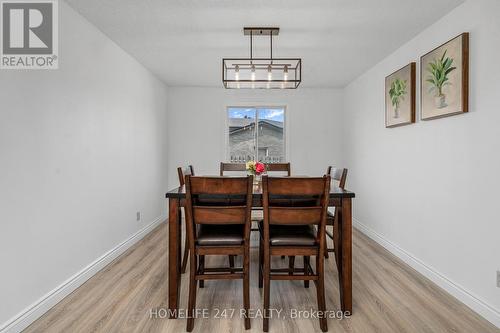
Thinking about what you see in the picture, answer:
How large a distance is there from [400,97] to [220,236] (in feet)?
8.35

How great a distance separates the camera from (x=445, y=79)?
2381 millimetres

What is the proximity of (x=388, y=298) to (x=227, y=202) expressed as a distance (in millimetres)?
1518

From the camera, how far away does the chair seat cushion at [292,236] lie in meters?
1.87

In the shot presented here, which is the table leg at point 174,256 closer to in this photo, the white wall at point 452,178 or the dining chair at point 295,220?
the dining chair at point 295,220

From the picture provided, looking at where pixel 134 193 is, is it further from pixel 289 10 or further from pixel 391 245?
pixel 391 245

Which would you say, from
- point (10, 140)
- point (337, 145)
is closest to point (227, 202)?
point (10, 140)

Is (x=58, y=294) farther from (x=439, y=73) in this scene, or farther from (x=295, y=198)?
(x=439, y=73)

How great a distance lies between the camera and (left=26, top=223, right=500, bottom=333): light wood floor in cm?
186

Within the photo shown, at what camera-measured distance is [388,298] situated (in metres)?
Result: 2.22

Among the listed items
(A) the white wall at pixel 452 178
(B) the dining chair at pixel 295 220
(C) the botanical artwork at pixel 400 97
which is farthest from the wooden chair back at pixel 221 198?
(C) the botanical artwork at pixel 400 97

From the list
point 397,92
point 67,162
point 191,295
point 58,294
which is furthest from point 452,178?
point 58,294

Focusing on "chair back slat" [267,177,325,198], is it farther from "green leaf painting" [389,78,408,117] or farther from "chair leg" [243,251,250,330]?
"green leaf painting" [389,78,408,117]

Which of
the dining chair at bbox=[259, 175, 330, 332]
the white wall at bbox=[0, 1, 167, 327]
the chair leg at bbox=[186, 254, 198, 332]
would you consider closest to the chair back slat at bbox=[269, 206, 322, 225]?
the dining chair at bbox=[259, 175, 330, 332]
